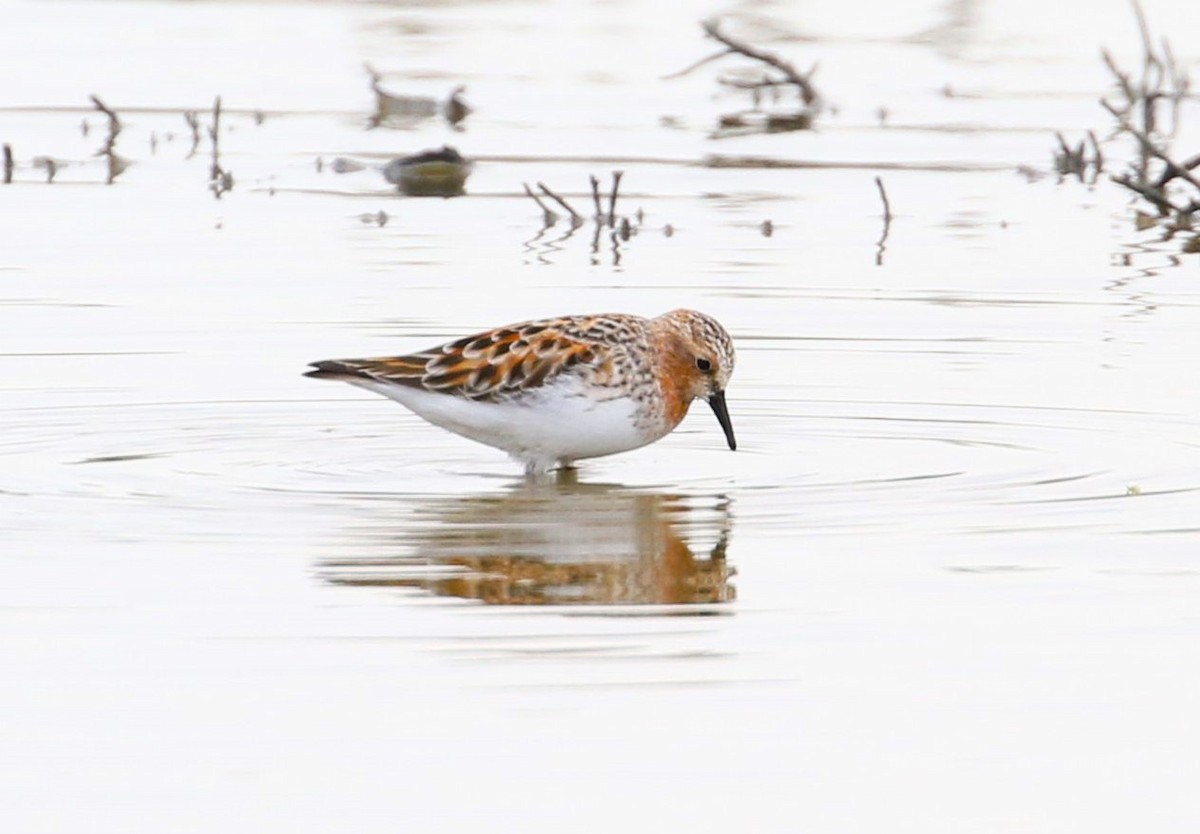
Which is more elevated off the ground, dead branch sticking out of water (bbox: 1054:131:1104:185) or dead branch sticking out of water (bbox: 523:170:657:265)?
dead branch sticking out of water (bbox: 1054:131:1104:185)

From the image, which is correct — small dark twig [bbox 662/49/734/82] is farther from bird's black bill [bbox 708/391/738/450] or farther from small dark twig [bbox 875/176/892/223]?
bird's black bill [bbox 708/391/738/450]

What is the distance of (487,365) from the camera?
1035 centimetres

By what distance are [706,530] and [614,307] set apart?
454cm

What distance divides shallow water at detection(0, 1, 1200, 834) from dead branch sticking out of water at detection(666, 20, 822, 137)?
0.33m

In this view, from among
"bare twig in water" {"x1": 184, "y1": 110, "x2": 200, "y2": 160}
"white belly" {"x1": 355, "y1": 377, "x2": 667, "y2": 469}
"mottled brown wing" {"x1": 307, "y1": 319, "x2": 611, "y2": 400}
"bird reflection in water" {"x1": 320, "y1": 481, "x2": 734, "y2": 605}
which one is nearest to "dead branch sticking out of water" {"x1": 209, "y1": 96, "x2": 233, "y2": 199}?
"bare twig in water" {"x1": 184, "y1": 110, "x2": 200, "y2": 160}

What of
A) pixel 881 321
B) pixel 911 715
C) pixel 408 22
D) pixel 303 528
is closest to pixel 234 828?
pixel 911 715

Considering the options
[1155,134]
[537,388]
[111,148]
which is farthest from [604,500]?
[1155,134]

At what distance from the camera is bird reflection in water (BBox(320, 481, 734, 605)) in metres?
8.24

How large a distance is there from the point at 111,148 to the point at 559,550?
10549mm

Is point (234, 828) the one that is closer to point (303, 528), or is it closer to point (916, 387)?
point (303, 528)

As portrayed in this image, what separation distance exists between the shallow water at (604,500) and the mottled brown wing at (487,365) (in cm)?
38

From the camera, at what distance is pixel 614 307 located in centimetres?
1369

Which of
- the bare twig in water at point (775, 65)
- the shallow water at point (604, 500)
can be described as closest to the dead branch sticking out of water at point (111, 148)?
the shallow water at point (604, 500)

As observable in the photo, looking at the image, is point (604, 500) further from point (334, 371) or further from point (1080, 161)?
point (1080, 161)
